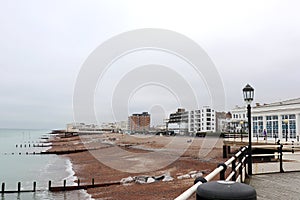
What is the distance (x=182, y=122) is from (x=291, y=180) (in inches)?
4873

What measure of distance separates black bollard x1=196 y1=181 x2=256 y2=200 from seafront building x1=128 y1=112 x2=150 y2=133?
518 feet

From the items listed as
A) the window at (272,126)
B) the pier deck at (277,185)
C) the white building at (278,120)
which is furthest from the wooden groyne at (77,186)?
the window at (272,126)

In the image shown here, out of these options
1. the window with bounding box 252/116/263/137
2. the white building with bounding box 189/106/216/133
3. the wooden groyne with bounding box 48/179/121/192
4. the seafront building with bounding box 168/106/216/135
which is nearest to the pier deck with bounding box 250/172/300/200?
the wooden groyne with bounding box 48/179/121/192

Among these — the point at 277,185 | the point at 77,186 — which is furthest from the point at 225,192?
the point at 77,186

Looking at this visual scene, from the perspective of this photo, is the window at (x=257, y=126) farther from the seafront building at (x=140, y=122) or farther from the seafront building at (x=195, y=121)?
the seafront building at (x=140, y=122)

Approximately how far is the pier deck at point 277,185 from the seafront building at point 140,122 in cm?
15168

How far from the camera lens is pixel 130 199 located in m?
19.2

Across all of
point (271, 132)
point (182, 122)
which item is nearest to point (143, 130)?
point (182, 122)

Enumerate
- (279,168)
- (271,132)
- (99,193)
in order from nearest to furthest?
(279,168)
(99,193)
(271,132)

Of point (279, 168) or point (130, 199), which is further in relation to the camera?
point (130, 199)

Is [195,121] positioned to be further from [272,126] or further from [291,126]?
[291,126]

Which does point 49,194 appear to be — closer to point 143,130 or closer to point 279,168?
point 279,168

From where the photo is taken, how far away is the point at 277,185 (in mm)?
7367

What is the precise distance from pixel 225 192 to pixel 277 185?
19.1 feet
